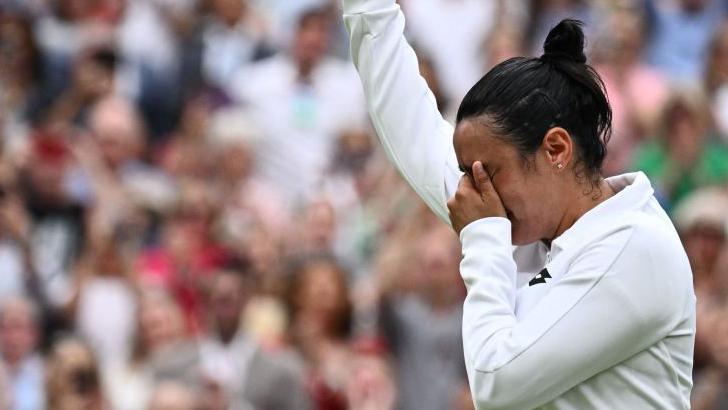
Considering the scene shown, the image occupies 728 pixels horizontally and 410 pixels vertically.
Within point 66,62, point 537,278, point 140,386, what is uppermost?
point 537,278

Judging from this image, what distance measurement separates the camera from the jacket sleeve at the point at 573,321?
2.53m

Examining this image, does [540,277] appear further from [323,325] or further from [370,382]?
[323,325]

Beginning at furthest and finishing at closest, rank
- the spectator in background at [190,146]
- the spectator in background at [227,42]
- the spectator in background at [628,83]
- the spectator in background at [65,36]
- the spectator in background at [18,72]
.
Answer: the spectator in background at [227,42]
the spectator in background at [65,36]
the spectator in background at [18,72]
the spectator in background at [190,146]
the spectator in background at [628,83]

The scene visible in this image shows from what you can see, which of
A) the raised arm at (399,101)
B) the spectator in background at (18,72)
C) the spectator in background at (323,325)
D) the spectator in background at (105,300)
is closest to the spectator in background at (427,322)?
the spectator in background at (323,325)

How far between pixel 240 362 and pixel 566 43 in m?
4.48

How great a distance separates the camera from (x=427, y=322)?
6.68 m

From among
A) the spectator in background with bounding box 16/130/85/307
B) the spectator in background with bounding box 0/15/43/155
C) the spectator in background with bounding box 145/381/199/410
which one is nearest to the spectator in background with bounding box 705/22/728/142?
the spectator in background with bounding box 145/381/199/410

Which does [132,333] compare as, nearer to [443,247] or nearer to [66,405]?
[66,405]

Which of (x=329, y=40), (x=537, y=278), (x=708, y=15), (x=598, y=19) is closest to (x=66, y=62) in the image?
(x=329, y=40)

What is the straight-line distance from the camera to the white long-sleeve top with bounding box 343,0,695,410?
2.53m

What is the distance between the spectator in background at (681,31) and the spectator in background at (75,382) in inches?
143

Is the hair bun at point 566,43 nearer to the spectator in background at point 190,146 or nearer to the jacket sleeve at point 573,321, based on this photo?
the jacket sleeve at point 573,321

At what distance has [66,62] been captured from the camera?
918 centimetres

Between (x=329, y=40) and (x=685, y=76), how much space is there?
2.25 m
